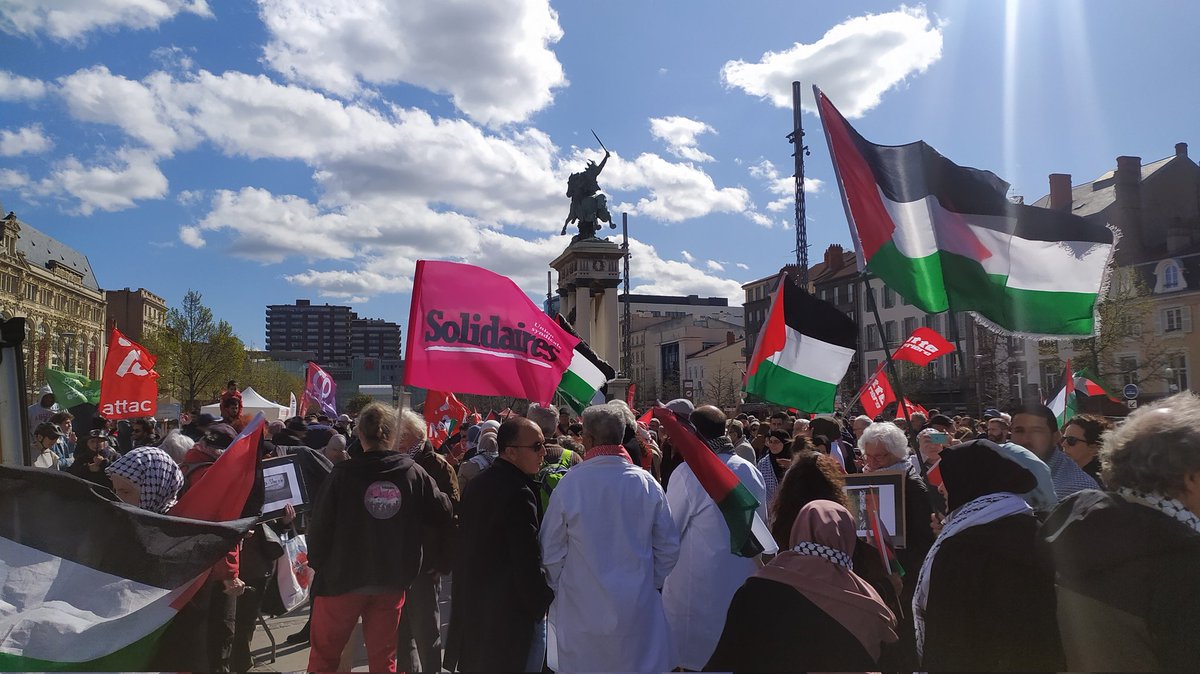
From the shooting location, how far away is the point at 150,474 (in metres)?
4.39

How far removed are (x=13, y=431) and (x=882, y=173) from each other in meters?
5.17

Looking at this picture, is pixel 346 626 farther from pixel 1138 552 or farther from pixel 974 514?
pixel 1138 552

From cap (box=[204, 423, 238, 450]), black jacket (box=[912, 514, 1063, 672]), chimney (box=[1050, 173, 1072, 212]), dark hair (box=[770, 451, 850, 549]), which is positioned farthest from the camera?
chimney (box=[1050, 173, 1072, 212])

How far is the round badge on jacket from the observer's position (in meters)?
4.84

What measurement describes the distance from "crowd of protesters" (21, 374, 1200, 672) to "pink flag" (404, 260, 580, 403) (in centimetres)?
37

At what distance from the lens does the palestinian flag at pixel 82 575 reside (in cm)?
304

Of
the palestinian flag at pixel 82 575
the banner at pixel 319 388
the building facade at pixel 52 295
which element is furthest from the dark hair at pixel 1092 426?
the building facade at pixel 52 295

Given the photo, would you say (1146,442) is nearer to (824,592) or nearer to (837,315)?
(824,592)

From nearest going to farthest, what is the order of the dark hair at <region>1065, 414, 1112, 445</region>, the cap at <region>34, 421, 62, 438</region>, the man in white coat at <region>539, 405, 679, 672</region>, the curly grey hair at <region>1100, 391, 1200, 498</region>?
the curly grey hair at <region>1100, 391, 1200, 498</region> < the man in white coat at <region>539, 405, 679, 672</region> < the dark hair at <region>1065, 414, 1112, 445</region> < the cap at <region>34, 421, 62, 438</region>

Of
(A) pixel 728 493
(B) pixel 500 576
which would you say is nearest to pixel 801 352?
(A) pixel 728 493

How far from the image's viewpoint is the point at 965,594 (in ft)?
10.0

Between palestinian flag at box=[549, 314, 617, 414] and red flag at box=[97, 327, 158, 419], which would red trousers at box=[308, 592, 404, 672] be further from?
red flag at box=[97, 327, 158, 419]

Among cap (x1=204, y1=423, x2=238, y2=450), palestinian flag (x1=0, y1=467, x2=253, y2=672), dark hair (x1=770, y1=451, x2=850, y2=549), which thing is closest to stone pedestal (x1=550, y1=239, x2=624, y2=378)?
cap (x1=204, y1=423, x2=238, y2=450)

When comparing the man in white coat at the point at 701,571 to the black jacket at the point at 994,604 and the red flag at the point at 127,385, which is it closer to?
the black jacket at the point at 994,604
